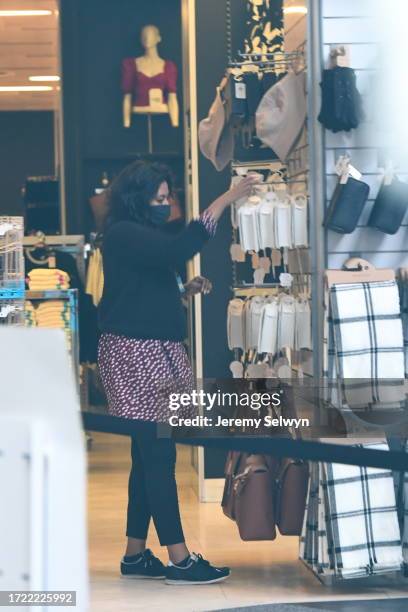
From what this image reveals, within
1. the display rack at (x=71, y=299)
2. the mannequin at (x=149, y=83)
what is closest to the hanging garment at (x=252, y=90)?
the display rack at (x=71, y=299)

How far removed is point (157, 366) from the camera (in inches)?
176

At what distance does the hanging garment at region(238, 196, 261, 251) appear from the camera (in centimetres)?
472

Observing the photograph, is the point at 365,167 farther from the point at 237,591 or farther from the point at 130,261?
the point at 237,591

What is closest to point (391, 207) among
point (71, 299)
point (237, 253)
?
point (237, 253)

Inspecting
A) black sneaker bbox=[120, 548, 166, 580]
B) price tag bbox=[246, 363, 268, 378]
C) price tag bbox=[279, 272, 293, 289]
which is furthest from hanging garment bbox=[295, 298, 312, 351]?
black sneaker bbox=[120, 548, 166, 580]


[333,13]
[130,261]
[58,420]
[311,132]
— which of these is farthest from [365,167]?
[58,420]

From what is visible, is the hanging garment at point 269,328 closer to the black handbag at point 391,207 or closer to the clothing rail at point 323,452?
the black handbag at point 391,207

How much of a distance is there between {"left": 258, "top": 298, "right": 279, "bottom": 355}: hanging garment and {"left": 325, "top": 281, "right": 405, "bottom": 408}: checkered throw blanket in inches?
16.5

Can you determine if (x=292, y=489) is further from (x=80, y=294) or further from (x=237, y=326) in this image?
(x=80, y=294)

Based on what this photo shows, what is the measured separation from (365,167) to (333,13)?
2.02 feet

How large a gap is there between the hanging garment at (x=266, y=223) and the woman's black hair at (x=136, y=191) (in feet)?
1.45

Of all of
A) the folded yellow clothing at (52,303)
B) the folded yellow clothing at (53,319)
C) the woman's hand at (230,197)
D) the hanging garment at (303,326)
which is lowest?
the folded yellow clothing at (53,319)

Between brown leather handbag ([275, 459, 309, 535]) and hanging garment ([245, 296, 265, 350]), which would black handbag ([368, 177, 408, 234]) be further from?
brown leather handbag ([275, 459, 309, 535])

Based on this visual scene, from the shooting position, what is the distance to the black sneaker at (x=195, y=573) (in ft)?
14.6
